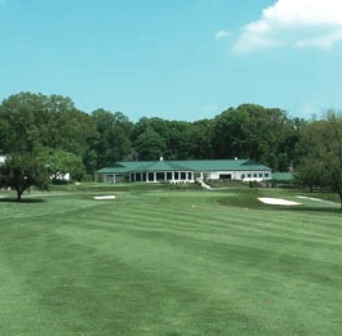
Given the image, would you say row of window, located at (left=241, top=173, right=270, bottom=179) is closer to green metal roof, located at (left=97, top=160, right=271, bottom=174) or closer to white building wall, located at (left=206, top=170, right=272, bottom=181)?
white building wall, located at (left=206, top=170, right=272, bottom=181)

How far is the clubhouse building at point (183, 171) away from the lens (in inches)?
5064

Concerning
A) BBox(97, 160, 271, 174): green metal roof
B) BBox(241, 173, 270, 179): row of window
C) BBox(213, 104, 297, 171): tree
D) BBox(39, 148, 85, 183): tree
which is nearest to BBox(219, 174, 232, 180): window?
BBox(97, 160, 271, 174): green metal roof

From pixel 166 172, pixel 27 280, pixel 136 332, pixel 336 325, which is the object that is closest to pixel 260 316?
pixel 336 325

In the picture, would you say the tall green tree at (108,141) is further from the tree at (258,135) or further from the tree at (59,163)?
the tree at (59,163)

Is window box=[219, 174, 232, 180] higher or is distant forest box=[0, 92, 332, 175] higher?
distant forest box=[0, 92, 332, 175]

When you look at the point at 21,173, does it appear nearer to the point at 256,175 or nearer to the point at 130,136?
the point at 256,175

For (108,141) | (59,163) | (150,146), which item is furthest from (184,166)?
(108,141)

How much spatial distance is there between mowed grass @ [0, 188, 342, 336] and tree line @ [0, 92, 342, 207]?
72566 mm

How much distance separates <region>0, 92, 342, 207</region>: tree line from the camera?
5079 inches

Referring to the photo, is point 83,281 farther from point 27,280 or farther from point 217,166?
point 217,166

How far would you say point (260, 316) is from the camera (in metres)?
10.1

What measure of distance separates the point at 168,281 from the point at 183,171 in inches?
4550

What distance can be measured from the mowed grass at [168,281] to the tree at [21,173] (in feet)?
80.8

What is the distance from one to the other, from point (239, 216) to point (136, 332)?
24.4 meters
